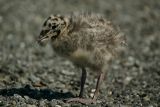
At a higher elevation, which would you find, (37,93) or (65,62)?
(65,62)

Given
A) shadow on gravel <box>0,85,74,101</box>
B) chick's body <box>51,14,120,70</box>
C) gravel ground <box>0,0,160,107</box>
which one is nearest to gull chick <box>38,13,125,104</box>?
chick's body <box>51,14,120,70</box>

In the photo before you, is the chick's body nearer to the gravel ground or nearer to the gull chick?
the gull chick

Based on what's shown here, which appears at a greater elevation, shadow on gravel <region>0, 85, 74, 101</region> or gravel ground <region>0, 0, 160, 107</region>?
gravel ground <region>0, 0, 160, 107</region>

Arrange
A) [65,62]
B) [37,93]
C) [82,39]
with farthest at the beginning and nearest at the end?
[65,62]
[37,93]
[82,39]

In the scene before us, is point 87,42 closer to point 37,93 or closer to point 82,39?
point 82,39

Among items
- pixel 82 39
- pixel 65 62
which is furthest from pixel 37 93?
pixel 65 62

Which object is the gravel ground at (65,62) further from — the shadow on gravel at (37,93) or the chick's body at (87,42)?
the chick's body at (87,42)
